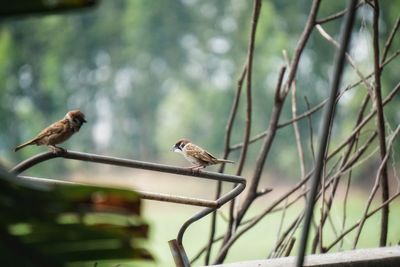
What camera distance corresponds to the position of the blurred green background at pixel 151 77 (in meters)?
5.10

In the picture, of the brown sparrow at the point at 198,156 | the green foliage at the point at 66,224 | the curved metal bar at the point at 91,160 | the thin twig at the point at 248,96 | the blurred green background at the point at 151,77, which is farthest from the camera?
the blurred green background at the point at 151,77

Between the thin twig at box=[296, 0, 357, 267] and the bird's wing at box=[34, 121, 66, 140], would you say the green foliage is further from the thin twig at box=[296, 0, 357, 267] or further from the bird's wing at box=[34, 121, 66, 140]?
the bird's wing at box=[34, 121, 66, 140]

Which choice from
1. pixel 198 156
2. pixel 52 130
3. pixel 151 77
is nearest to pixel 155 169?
pixel 52 130

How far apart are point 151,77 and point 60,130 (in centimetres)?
471

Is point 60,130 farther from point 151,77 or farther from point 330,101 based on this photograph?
point 151,77

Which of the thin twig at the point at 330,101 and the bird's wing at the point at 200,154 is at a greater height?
the thin twig at the point at 330,101

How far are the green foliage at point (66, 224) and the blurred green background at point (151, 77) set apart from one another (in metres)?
4.38

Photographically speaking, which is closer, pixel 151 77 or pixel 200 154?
pixel 200 154

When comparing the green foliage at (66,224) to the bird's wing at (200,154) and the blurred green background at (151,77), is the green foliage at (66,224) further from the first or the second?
the blurred green background at (151,77)

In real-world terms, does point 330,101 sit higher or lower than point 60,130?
higher

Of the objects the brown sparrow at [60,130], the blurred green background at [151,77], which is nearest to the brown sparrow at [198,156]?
the brown sparrow at [60,130]

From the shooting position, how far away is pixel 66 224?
26 cm

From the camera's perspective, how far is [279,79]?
3.88 ft

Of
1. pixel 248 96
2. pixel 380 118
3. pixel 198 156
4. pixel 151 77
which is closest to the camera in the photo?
pixel 380 118
